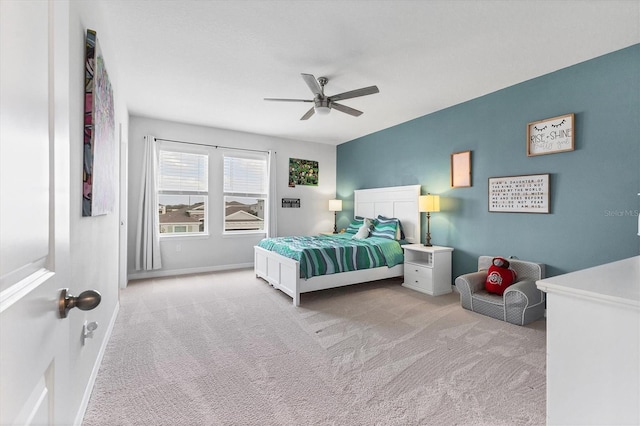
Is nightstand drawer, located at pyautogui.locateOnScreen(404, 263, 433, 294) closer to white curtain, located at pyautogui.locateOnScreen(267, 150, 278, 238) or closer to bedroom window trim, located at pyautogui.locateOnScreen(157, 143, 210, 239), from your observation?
white curtain, located at pyautogui.locateOnScreen(267, 150, 278, 238)

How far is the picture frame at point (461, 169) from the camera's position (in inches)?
151

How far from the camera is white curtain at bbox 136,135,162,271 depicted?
4525 mm

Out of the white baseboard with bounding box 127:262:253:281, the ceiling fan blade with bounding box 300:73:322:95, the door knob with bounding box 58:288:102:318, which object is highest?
the ceiling fan blade with bounding box 300:73:322:95

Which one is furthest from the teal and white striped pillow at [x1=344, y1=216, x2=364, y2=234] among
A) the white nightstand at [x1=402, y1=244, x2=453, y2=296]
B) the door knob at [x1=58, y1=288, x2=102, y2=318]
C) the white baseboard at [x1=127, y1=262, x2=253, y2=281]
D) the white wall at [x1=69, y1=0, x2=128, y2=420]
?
the door knob at [x1=58, y1=288, x2=102, y2=318]

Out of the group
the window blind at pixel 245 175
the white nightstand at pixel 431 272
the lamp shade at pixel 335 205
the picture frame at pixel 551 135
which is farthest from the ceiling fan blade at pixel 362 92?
the lamp shade at pixel 335 205

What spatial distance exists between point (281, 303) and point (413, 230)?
2.37 metres

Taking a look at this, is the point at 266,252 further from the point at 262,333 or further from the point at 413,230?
the point at 413,230

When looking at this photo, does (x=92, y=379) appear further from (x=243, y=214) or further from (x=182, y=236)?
(x=243, y=214)

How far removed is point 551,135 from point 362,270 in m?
2.63

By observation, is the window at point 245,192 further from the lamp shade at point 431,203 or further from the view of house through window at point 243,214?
the lamp shade at point 431,203

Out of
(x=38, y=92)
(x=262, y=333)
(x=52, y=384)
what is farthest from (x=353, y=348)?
(x=38, y=92)

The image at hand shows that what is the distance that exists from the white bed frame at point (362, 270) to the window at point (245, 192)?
1077 millimetres

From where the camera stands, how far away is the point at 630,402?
3.14 ft

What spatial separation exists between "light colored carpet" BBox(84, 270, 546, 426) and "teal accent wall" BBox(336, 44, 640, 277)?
98 cm
